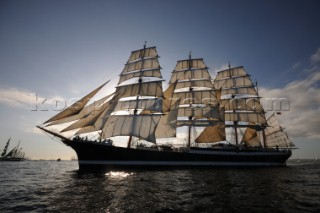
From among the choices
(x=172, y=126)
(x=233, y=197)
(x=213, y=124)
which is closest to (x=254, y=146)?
(x=213, y=124)

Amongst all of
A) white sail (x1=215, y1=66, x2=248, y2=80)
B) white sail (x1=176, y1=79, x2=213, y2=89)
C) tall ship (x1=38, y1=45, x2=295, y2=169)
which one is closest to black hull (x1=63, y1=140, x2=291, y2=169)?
tall ship (x1=38, y1=45, x2=295, y2=169)

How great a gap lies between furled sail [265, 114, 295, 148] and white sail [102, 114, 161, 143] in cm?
3213

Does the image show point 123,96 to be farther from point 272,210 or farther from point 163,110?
point 272,210

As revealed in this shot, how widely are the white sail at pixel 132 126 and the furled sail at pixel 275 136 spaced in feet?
105

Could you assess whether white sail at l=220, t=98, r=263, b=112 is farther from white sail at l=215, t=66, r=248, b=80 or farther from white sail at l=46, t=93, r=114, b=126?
white sail at l=46, t=93, r=114, b=126

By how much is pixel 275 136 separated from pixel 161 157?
33186mm

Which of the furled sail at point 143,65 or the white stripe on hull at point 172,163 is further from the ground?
the furled sail at point 143,65

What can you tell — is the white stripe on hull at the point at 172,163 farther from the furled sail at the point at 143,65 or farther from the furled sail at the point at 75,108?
the furled sail at the point at 143,65

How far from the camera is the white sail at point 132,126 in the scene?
42.2m

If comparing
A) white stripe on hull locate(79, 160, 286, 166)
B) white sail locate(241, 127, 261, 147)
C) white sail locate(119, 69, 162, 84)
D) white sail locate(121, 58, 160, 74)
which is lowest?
white stripe on hull locate(79, 160, 286, 166)

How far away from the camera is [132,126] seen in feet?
142

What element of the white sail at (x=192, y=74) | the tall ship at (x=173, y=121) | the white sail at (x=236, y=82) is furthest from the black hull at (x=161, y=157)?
the white sail at (x=192, y=74)

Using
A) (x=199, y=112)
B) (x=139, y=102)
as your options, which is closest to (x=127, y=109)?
(x=139, y=102)

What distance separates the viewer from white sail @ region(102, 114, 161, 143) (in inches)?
1663
